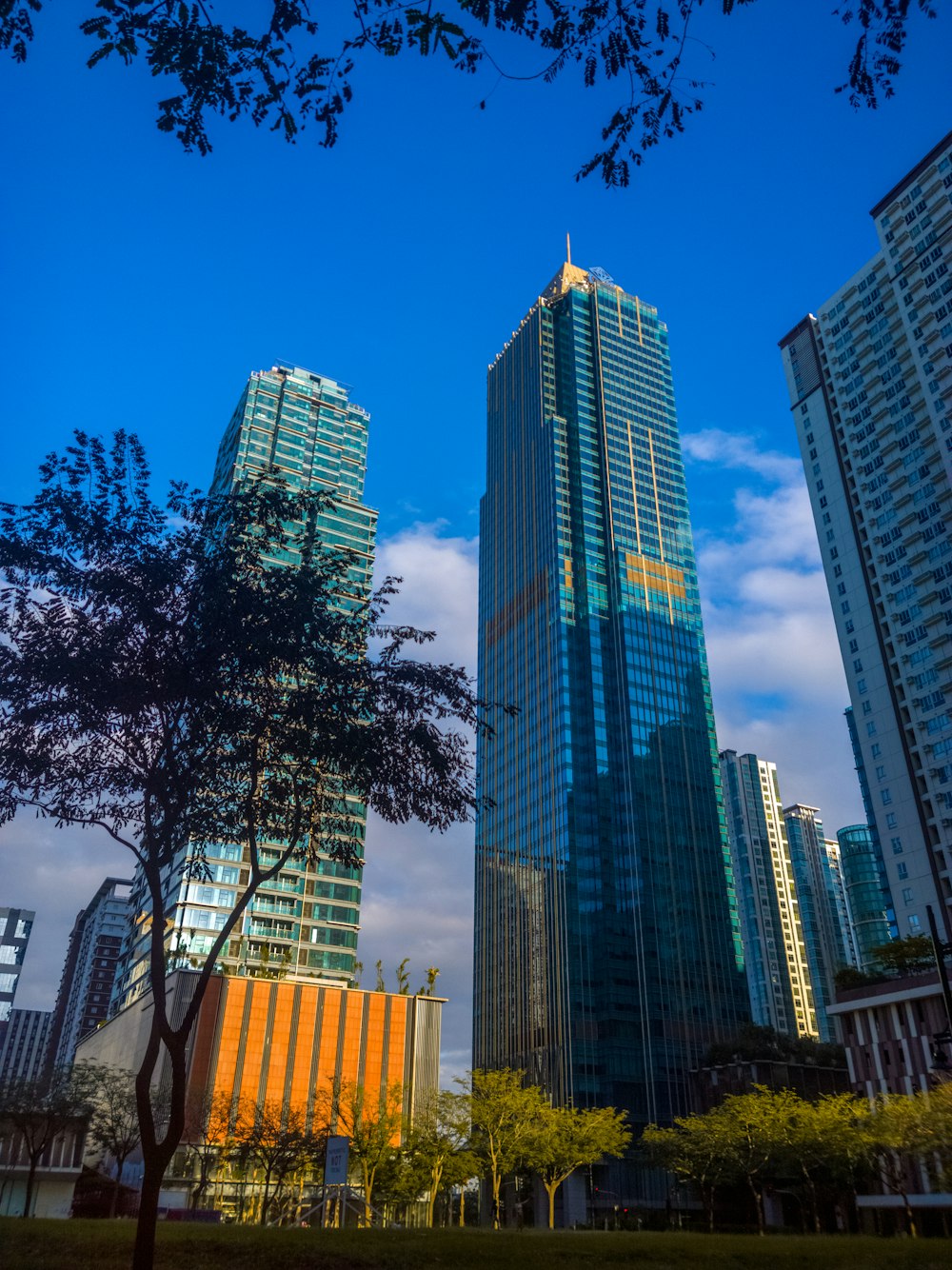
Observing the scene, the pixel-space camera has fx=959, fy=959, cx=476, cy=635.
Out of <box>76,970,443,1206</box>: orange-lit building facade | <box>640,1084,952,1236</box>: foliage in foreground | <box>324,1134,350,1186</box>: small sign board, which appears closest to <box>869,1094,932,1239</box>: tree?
<box>640,1084,952,1236</box>: foliage in foreground

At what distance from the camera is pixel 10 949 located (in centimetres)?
18725

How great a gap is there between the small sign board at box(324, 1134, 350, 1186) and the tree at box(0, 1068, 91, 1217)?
31.6 meters

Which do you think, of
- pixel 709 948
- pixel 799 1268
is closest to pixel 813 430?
pixel 709 948

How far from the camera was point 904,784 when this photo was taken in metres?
96.8

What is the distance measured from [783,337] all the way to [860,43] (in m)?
129

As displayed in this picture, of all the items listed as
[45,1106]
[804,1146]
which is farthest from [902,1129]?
[45,1106]

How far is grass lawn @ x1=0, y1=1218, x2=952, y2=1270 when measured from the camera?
20.7 m

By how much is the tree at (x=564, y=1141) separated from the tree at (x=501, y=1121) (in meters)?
0.69

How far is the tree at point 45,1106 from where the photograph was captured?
57906mm

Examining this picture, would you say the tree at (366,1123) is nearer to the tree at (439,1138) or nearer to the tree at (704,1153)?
the tree at (439,1138)

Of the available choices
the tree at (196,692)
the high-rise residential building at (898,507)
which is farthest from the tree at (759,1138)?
the tree at (196,692)

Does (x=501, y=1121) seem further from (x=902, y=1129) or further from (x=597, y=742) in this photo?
(x=597, y=742)

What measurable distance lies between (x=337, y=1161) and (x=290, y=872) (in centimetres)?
8098

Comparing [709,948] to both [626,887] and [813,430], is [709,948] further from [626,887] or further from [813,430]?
[813,430]
